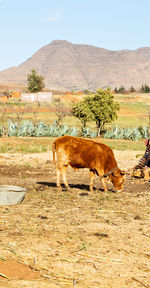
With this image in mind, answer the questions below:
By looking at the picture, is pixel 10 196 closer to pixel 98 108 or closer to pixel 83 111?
pixel 83 111

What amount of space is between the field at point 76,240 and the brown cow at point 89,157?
0.53m

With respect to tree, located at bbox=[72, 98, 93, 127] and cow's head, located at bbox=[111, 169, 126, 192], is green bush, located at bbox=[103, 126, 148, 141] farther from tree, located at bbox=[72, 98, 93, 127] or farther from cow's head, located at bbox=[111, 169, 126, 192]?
cow's head, located at bbox=[111, 169, 126, 192]

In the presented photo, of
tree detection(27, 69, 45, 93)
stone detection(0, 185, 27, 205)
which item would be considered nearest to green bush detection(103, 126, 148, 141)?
stone detection(0, 185, 27, 205)

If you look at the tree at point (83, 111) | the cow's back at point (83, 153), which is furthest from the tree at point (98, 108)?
the cow's back at point (83, 153)

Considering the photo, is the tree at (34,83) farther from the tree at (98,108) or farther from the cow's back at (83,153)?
the cow's back at (83,153)

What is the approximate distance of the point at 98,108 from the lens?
36.7 meters

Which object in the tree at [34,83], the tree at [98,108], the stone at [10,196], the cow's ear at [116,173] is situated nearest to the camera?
the stone at [10,196]

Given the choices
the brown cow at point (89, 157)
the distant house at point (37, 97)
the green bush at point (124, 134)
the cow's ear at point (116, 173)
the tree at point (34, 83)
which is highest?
the tree at point (34, 83)

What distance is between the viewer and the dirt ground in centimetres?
563

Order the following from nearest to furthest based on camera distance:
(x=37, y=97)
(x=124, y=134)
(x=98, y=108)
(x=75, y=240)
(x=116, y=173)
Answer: (x=75, y=240)
(x=116, y=173)
(x=124, y=134)
(x=98, y=108)
(x=37, y=97)

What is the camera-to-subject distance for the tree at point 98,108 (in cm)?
3669

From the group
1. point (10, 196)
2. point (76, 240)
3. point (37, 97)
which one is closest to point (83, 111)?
point (10, 196)

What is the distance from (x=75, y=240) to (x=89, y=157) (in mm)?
5061

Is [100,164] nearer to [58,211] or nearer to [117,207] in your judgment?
[117,207]
